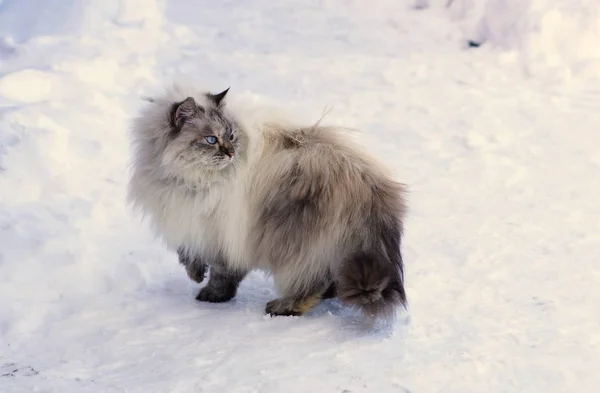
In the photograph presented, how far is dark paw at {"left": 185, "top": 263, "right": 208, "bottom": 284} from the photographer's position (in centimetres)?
372

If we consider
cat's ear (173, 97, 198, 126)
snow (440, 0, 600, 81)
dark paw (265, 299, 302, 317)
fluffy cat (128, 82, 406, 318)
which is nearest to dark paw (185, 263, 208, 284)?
fluffy cat (128, 82, 406, 318)

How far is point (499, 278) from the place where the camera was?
3822 millimetres

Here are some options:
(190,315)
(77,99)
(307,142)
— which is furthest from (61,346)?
(77,99)

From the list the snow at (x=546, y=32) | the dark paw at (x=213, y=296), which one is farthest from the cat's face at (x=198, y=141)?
the snow at (x=546, y=32)

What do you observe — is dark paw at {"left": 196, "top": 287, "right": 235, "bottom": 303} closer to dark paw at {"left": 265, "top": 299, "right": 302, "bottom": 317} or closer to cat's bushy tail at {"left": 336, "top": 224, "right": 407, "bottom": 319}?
dark paw at {"left": 265, "top": 299, "right": 302, "bottom": 317}

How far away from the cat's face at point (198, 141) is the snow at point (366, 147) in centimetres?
68

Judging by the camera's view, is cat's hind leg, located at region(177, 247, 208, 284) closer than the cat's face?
No

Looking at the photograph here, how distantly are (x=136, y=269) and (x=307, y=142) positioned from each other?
45.6 inches

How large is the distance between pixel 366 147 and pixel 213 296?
1249 millimetres

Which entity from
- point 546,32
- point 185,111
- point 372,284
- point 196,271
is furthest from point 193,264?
point 546,32

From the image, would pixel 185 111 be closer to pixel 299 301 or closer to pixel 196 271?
pixel 196 271

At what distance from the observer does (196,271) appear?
3748mm

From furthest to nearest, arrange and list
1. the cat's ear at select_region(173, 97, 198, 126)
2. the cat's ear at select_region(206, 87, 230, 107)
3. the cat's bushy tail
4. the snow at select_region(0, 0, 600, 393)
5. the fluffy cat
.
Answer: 1. the cat's ear at select_region(206, 87, 230, 107)
2. the cat's ear at select_region(173, 97, 198, 126)
3. the fluffy cat
4. the cat's bushy tail
5. the snow at select_region(0, 0, 600, 393)

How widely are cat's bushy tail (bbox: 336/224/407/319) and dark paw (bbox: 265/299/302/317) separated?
24 centimetres
